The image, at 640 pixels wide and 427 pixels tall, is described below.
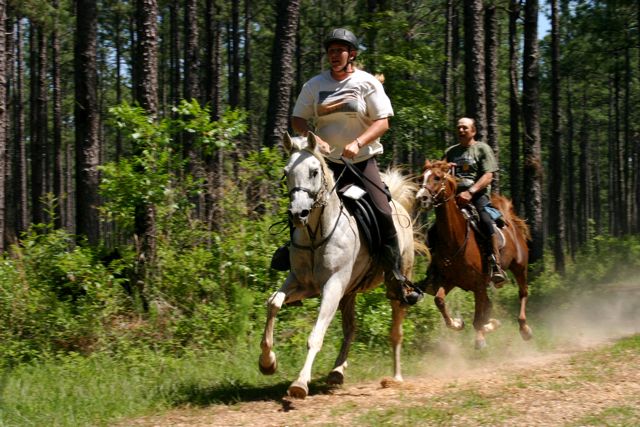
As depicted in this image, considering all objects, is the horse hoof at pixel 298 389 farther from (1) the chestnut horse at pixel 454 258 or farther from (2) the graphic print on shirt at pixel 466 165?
(2) the graphic print on shirt at pixel 466 165

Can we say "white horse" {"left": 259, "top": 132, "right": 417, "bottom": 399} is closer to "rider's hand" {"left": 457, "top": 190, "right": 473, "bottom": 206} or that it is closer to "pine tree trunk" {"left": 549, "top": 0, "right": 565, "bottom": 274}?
"rider's hand" {"left": 457, "top": 190, "right": 473, "bottom": 206}

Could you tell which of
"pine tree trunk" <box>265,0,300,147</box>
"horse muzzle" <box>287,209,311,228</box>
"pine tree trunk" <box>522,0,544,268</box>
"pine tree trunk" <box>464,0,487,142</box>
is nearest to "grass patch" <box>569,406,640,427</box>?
"horse muzzle" <box>287,209,311,228</box>

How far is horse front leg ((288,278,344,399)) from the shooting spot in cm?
686

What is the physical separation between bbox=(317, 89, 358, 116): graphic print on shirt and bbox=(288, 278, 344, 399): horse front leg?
5.85 ft

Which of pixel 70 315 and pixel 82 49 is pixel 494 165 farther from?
pixel 82 49

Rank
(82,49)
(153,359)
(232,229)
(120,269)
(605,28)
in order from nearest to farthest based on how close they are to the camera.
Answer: (153,359)
(120,269)
(232,229)
(82,49)
(605,28)

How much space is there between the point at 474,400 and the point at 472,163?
15.2 feet

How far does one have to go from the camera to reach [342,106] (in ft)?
25.3

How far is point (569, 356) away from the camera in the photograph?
10.9 metres

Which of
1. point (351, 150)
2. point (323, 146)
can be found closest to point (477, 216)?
point (351, 150)

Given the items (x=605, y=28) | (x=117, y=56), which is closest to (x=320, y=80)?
(x=605, y=28)

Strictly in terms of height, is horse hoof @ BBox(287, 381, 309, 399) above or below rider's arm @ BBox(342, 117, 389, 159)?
below

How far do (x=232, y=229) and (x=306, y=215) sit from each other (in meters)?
4.96

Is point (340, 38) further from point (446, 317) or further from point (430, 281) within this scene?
point (446, 317)
